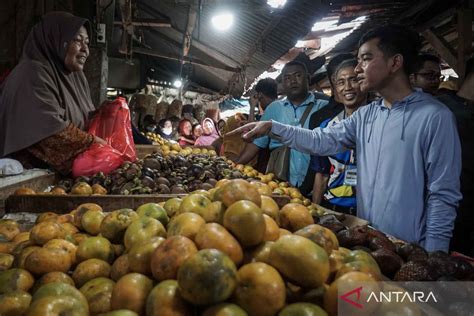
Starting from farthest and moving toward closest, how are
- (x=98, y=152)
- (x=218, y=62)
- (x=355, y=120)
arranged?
(x=218, y=62) → (x=98, y=152) → (x=355, y=120)

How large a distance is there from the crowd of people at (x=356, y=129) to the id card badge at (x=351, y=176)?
1 centimetres

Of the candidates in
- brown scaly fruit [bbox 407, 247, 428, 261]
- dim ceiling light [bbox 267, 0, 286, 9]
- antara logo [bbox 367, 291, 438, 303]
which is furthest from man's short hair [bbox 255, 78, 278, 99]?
antara logo [bbox 367, 291, 438, 303]

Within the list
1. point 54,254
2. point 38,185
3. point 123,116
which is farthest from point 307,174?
point 54,254

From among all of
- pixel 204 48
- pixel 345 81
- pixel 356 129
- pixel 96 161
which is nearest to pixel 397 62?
pixel 356 129

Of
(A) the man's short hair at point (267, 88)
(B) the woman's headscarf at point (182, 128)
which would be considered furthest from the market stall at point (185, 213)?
(B) the woman's headscarf at point (182, 128)

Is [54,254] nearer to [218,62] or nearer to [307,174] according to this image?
[307,174]

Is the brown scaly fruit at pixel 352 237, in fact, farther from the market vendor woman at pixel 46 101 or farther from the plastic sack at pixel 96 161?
the market vendor woman at pixel 46 101

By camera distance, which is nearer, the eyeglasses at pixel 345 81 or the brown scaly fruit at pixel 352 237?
the brown scaly fruit at pixel 352 237

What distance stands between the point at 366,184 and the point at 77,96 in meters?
3.94

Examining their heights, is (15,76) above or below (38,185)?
above

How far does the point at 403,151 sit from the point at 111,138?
143 inches

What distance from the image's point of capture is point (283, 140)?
3426mm

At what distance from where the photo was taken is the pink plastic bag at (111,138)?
409 centimetres

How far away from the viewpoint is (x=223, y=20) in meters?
7.30
